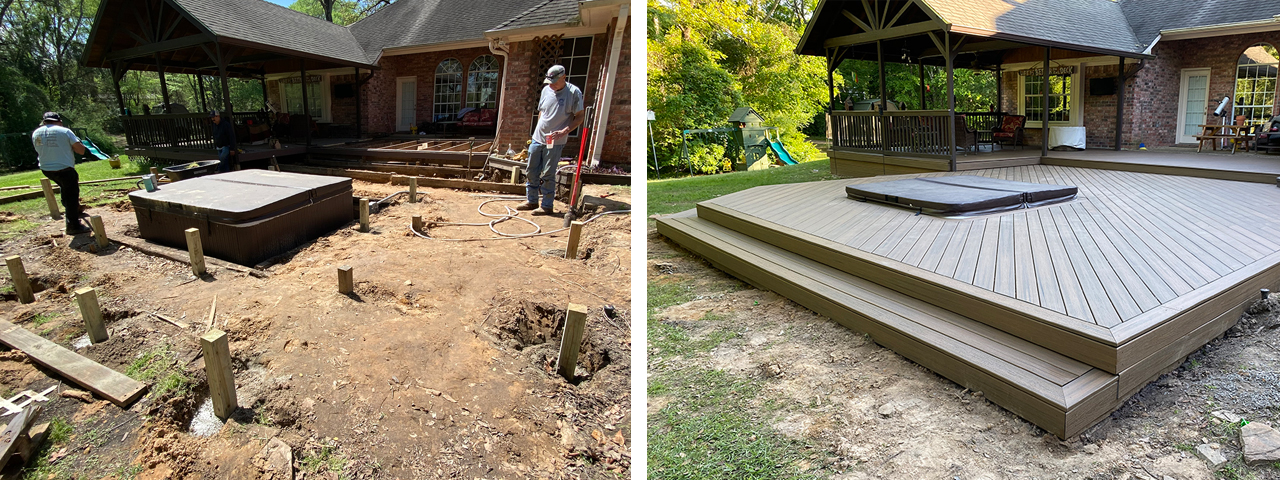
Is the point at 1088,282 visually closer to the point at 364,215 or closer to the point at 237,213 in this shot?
the point at 237,213

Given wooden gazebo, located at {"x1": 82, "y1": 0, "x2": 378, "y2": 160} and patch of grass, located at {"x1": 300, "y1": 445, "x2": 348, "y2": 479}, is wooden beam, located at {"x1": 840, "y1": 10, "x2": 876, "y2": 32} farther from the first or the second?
patch of grass, located at {"x1": 300, "y1": 445, "x2": 348, "y2": 479}

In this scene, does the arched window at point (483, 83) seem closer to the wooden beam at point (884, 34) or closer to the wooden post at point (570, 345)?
the wooden beam at point (884, 34)

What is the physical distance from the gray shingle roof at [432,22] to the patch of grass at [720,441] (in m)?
10.8

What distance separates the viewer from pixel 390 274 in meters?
3.66

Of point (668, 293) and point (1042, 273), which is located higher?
point (1042, 273)

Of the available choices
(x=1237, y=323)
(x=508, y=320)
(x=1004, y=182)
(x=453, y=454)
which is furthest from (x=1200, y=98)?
(x=453, y=454)

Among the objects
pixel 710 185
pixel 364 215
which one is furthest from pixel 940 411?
pixel 710 185

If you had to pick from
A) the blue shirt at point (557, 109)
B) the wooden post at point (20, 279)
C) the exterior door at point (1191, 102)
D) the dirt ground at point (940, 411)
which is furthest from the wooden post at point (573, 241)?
the exterior door at point (1191, 102)

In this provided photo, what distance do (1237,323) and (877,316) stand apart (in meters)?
2.04

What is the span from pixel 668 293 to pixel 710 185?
20.6 feet

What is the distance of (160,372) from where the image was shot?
2.04 metres

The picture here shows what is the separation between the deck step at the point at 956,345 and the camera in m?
2.69

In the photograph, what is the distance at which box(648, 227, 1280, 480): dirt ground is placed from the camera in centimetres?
255

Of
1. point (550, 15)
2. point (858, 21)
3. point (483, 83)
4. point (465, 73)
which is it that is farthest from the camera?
point (465, 73)
